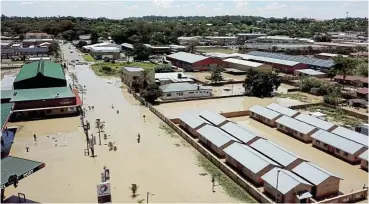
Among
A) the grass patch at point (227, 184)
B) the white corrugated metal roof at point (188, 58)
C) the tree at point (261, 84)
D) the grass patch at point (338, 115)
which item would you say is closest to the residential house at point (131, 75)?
the tree at point (261, 84)

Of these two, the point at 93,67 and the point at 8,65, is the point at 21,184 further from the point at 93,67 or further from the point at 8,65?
the point at 8,65

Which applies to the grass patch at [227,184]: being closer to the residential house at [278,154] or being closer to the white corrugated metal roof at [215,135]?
the white corrugated metal roof at [215,135]

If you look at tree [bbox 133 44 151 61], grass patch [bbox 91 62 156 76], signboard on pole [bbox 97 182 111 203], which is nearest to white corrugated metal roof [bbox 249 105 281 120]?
signboard on pole [bbox 97 182 111 203]

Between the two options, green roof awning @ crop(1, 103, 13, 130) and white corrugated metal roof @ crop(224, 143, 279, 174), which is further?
green roof awning @ crop(1, 103, 13, 130)

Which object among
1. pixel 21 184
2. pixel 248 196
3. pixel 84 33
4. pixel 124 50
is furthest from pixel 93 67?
pixel 84 33

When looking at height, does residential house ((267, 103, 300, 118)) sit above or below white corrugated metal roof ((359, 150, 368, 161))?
above

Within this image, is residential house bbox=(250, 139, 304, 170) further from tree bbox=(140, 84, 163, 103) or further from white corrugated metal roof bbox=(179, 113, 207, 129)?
tree bbox=(140, 84, 163, 103)
